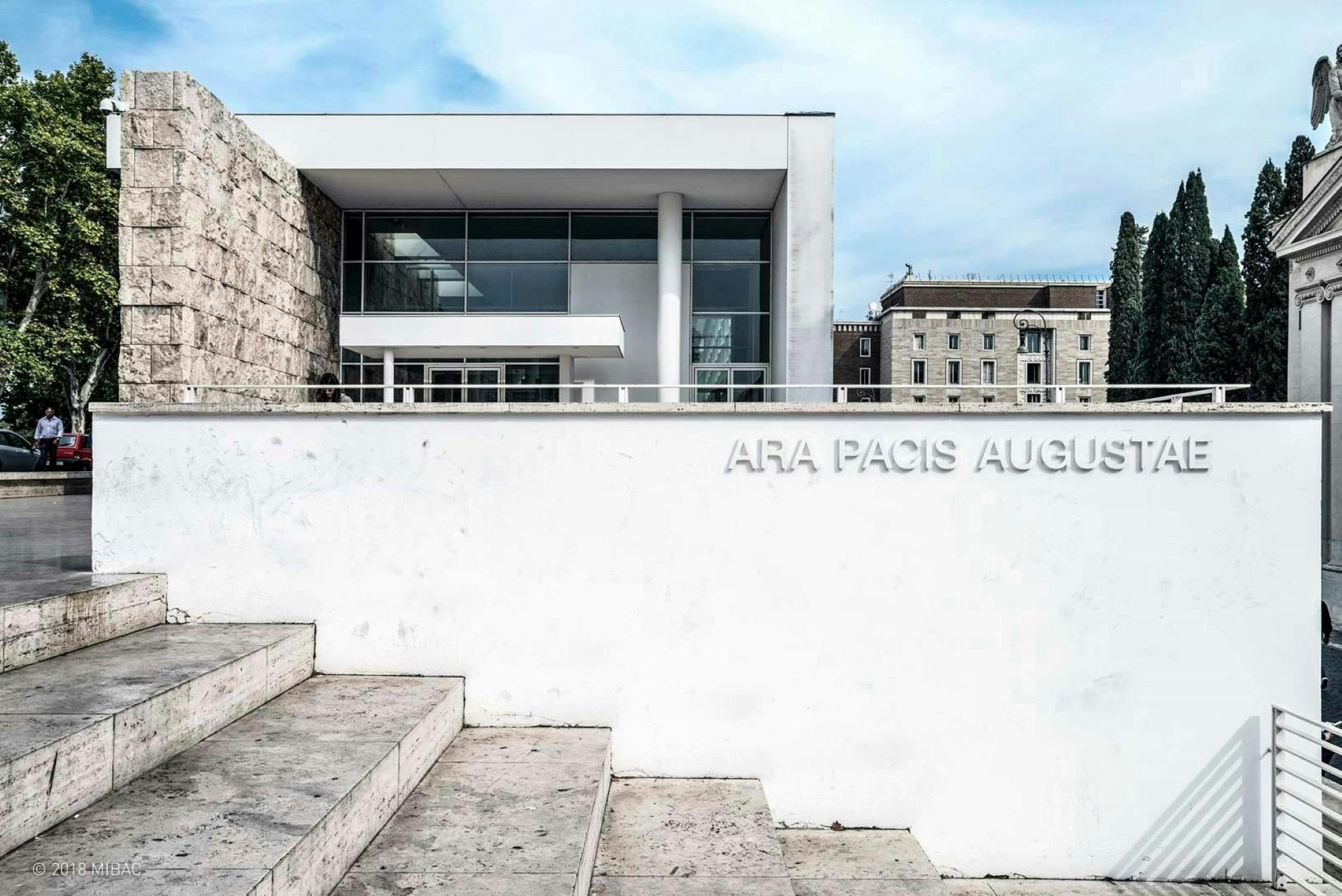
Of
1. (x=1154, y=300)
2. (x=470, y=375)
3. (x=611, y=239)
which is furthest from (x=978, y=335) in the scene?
(x=470, y=375)

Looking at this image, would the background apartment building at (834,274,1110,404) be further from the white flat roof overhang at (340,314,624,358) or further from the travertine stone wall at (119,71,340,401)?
the travertine stone wall at (119,71,340,401)

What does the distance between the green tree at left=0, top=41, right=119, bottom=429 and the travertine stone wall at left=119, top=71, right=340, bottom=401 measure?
17891 millimetres

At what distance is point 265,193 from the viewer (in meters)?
11.3

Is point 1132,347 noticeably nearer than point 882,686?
No

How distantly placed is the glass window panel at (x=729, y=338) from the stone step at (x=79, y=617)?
11.2 m

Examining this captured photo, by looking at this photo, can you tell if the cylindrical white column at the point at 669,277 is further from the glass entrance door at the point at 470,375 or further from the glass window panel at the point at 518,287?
the glass entrance door at the point at 470,375

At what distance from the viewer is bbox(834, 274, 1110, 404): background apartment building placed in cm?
6450

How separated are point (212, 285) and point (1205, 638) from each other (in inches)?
403

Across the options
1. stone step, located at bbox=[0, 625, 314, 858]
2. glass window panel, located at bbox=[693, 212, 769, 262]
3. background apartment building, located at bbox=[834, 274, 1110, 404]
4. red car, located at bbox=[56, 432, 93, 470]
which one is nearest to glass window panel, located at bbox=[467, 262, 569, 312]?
glass window panel, located at bbox=[693, 212, 769, 262]

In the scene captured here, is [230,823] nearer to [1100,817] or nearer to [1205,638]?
[1100,817]

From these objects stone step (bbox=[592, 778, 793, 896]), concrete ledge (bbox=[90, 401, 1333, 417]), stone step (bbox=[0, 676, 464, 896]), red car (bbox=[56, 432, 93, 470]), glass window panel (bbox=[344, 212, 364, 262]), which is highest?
glass window panel (bbox=[344, 212, 364, 262])

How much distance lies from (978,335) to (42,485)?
6307 cm

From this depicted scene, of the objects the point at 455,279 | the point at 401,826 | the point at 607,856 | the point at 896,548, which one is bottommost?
the point at 607,856

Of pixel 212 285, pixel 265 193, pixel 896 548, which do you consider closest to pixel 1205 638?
pixel 896 548
